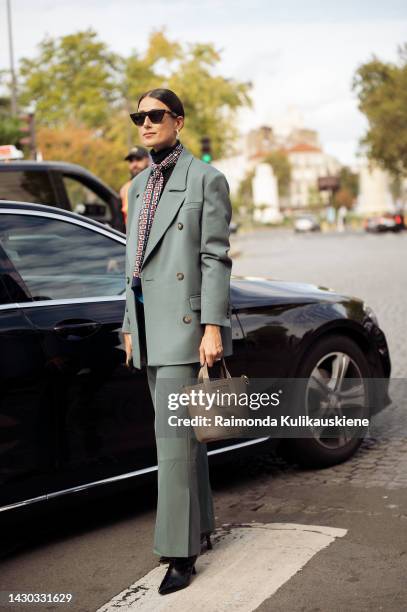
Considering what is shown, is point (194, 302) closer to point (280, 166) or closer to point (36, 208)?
point (36, 208)

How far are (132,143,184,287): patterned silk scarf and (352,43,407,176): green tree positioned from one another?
52.4 meters

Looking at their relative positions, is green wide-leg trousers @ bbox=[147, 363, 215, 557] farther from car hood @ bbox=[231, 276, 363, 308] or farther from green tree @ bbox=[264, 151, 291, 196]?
green tree @ bbox=[264, 151, 291, 196]

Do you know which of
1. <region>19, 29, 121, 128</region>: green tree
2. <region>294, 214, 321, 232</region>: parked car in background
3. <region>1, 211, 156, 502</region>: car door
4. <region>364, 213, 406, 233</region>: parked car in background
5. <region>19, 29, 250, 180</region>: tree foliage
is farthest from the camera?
<region>294, 214, 321, 232</region>: parked car in background

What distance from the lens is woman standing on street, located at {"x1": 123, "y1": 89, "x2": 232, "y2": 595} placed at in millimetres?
3537

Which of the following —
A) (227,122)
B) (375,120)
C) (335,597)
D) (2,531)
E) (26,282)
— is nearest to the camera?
(335,597)

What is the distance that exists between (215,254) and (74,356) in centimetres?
90

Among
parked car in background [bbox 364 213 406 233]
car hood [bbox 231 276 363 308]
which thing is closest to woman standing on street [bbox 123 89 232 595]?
car hood [bbox 231 276 363 308]

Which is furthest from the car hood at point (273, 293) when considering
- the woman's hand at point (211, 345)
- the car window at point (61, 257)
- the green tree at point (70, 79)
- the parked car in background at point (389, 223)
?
the parked car in background at point (389, 223)

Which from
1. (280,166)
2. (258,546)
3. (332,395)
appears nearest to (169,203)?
(258,546)

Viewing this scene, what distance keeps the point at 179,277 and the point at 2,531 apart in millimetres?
1778

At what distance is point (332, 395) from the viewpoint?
524 centimetres

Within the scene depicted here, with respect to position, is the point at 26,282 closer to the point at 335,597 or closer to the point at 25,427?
the point at 25,427

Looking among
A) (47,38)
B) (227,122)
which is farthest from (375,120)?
(47,38)

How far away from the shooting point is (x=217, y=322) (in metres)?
3.51
